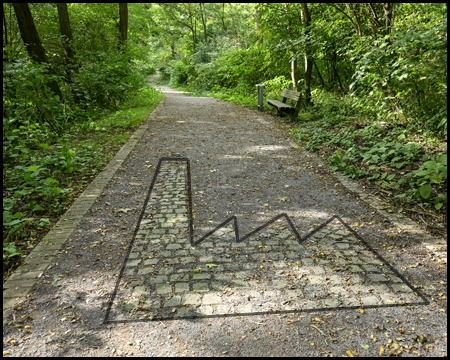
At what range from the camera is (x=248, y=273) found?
3.04 metres

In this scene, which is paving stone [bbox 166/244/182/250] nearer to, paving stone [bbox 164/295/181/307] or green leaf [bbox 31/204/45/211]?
paving stone [bbox 164/295/181/307]

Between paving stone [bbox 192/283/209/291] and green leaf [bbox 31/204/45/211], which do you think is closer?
paving stone [bbox 192/283/209/291]

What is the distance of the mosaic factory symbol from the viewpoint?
104 inches

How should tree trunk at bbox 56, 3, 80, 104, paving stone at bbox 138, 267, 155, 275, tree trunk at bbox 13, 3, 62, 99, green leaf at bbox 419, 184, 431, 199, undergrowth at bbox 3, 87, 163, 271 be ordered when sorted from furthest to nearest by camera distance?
tree trunk at bbox 56, 3, 80, 104
tree trunk at bbox 13, 3, 62, 99
green leaf at bbox 419, 184, 431, 199
undergrowth at bbox 3, 87, 163, 271
paving stone at bbox 138, 267, 155, 275

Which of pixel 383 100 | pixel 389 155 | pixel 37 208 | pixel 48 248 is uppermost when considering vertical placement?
pixel 383 100

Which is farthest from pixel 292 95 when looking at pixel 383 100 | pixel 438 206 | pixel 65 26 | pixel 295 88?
pixel 65 26

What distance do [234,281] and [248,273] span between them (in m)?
0.18

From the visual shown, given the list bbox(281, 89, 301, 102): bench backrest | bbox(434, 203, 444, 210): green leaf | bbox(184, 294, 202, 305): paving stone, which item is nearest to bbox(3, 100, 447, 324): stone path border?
bbox(434, 203, 444, 210): green leaf

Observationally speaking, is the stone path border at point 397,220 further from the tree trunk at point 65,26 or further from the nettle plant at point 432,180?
the tree trunk at point 65,26

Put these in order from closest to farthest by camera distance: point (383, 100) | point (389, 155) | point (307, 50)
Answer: point (389, 155) → point (383, 100) → point (307, 50)

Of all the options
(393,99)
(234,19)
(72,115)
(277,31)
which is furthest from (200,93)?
(393,99)

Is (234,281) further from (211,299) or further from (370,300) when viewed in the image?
(370,300)

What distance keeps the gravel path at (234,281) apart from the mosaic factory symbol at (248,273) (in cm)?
1

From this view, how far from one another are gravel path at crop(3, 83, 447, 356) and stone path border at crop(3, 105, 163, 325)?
0.08 m
